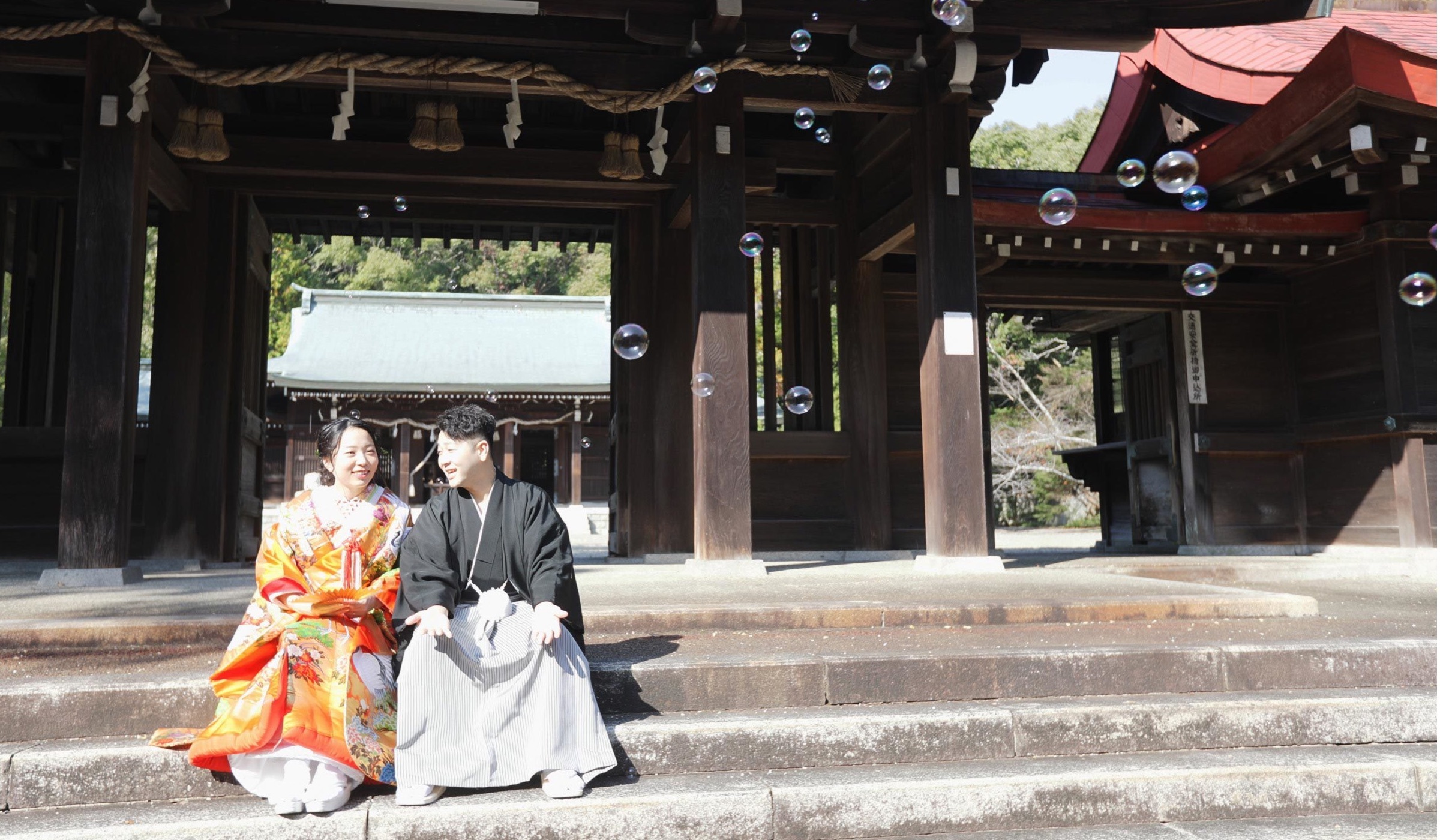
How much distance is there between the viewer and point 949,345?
6359 millimetres

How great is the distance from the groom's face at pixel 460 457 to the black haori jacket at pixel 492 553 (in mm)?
79

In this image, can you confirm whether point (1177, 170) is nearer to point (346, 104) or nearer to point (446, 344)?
point (346, 104)

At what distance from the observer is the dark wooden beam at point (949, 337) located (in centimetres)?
628

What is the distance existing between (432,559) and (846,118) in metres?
6.60

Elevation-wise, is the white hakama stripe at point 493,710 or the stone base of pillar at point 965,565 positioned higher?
the stone base of pillar at point 965,565

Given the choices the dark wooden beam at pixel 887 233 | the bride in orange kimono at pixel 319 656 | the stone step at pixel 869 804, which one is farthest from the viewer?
the dark wooden beam at pixel 887 233

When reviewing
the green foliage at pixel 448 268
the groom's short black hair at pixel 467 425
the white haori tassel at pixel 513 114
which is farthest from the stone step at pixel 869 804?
the green foliage at pixel 448 268

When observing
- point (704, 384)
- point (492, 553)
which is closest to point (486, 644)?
point (492, 553)

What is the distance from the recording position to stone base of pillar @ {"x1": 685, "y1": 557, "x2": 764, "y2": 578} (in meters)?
5.90

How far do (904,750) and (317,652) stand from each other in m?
1.84

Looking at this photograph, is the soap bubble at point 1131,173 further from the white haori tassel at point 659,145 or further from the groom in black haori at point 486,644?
the groom in black haori at point 486,644

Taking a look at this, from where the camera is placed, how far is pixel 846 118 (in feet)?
28.1

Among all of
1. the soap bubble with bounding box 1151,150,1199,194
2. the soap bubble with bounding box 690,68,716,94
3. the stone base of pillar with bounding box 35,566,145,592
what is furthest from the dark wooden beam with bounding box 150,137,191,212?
the soap bubble with bounding box 1151,150,1199,194

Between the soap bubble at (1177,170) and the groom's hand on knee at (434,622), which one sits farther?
the soap bubble at (1177,170)
